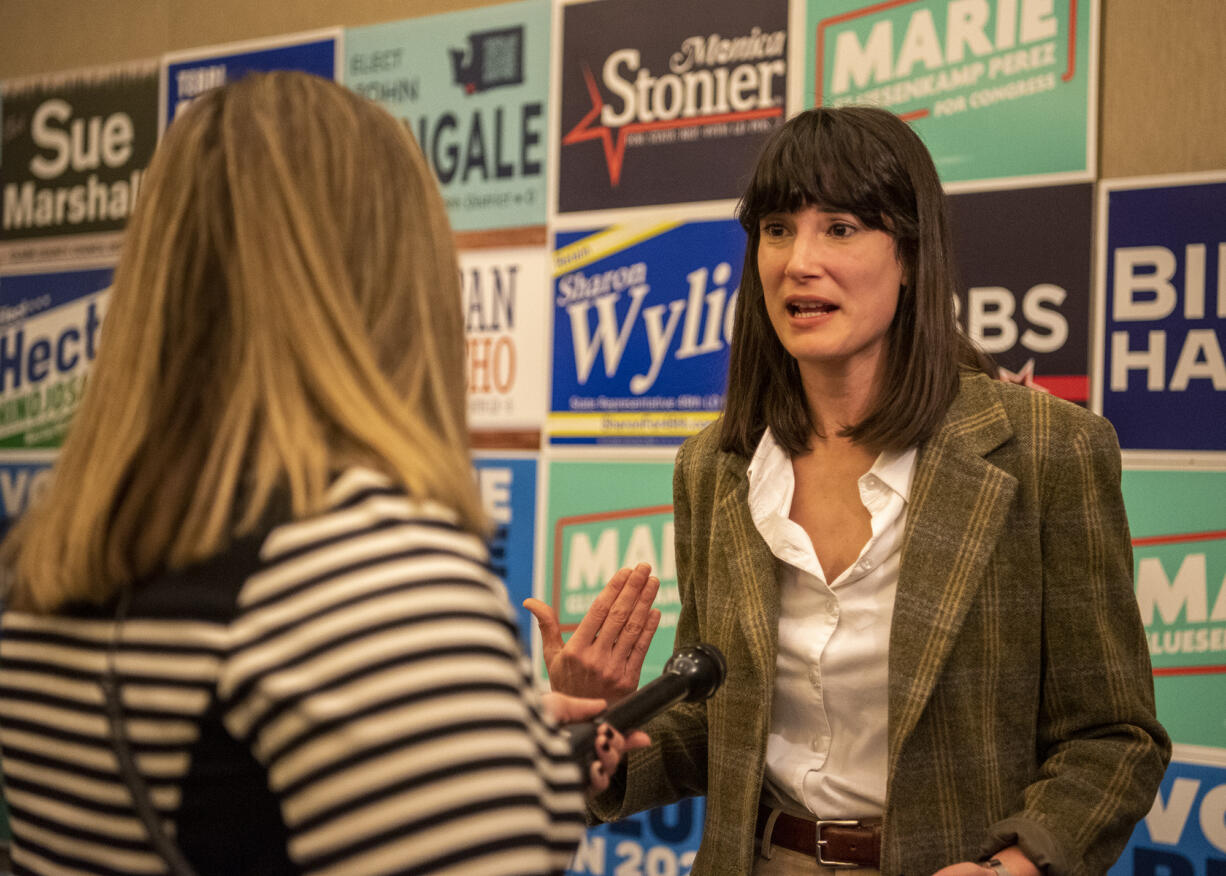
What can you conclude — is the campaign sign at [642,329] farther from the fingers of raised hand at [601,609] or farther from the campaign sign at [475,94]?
the fingers of raised hand at [601,609]

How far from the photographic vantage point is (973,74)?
2287mm

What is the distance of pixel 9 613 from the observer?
79 centimetres

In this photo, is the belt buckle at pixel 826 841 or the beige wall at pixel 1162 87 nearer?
the belt buckle at pixel 826 841

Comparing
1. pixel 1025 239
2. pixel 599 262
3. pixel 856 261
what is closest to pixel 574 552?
pixel 599 262

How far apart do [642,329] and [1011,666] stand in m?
1.48

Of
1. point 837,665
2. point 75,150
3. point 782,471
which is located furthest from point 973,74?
point 75,150

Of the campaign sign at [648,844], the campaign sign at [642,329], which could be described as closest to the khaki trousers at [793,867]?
the campaign sign at [648,844]

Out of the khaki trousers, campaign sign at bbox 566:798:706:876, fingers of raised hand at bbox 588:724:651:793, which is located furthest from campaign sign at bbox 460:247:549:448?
fingers of raised hand at bbox 588:724:651:793

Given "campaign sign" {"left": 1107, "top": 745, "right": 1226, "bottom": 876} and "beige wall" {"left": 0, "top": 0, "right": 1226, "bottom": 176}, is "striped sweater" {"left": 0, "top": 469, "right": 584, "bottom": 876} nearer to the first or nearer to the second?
"campaign sign" {"left": 1107, "top": 745, "right": 1226, "bottom": 876}

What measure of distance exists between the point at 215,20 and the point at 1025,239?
91.0 inches

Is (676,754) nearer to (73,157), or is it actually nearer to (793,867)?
(793,867)

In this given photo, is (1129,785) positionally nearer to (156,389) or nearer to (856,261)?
(856,261)

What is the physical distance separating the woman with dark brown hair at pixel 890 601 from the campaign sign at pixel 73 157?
243 centimetres

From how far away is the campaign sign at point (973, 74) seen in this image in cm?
219
